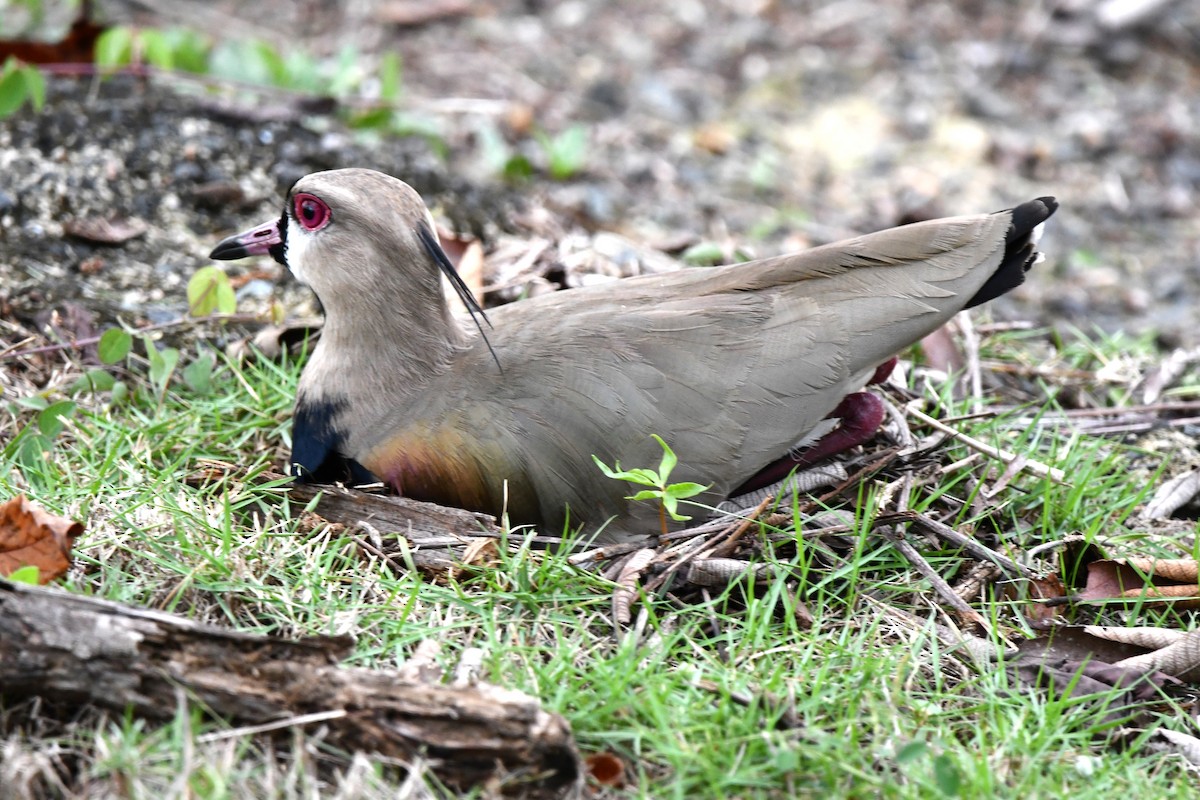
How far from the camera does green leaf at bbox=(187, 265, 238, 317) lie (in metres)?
4.14

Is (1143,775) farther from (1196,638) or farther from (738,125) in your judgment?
(738,125)

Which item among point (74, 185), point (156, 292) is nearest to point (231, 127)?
point (74, 185)

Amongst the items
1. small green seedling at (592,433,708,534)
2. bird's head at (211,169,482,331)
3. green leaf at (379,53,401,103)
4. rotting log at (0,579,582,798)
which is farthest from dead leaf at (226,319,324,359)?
green leaf at (379,53,401,103)

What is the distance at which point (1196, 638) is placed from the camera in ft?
10.1

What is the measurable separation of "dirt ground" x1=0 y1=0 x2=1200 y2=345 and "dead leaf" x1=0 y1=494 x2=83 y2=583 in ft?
4.30

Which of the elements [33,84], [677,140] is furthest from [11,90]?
[677,140]

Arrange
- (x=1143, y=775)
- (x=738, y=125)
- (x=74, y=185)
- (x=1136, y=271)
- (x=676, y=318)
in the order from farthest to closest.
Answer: (x=738, y=125) → (x=1136, y=271) → (x=74, y=185) → (x=676, y=318) → (x=1143, y=775)

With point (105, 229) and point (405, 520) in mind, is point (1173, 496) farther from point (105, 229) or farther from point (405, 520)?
point (105, 229)

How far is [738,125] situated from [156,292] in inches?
152

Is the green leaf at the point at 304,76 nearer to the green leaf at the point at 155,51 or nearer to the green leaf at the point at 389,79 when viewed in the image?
→ the green leaf at the point at 389,79

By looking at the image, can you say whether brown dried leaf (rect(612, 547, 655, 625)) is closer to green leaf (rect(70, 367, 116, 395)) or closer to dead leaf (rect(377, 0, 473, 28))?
green leaf (rect(70, 367, 116, 395))

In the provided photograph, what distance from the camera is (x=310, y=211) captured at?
365cm

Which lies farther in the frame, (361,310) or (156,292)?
(156,292)

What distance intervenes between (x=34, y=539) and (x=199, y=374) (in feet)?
3.45
